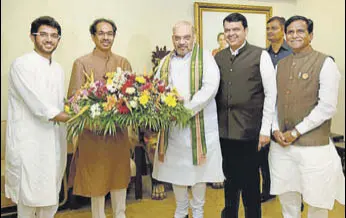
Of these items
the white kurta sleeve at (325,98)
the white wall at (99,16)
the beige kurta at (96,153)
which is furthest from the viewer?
the white wall at (99,16)

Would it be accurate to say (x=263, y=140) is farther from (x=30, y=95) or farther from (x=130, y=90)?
(x=30, y=95)

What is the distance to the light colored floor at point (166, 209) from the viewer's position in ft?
10.2

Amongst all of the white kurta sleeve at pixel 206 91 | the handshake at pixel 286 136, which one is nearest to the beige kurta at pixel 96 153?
the white kurta sleeve at pixel 206 91

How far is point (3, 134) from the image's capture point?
3260 mm

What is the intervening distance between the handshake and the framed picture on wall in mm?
1813

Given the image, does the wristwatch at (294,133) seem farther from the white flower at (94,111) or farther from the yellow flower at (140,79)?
the white flower at (94,111)

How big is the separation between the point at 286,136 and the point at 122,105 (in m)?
1.03

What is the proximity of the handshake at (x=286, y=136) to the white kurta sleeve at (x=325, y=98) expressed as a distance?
0.05 metres

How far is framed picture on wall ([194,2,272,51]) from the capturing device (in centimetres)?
371

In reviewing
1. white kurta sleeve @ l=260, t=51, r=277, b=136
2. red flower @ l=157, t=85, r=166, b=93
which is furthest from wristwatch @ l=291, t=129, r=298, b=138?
red flower @ l=157, t=85, r=166, b=93

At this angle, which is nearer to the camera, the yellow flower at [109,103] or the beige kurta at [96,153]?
the yellow flower at [109,103]

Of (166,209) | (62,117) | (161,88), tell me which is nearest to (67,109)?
(62,117)

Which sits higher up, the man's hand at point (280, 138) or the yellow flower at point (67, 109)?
the yellow flower at point (67, 109)

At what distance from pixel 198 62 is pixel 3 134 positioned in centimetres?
198
